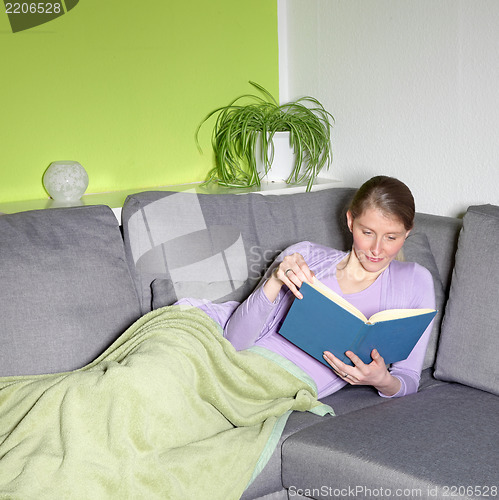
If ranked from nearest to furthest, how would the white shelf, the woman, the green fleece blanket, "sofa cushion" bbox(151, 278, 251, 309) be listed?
the green fleece blanket
the woman
"sofa cushion" bbox(151, 278, 251, 309)
the white shelf

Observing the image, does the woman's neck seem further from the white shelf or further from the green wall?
the green wall

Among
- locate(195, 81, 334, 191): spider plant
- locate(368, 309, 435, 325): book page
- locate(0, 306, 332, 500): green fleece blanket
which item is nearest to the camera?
locate(0, 306, 332, 500): green fleece blanket

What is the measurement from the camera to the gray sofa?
4.93ft

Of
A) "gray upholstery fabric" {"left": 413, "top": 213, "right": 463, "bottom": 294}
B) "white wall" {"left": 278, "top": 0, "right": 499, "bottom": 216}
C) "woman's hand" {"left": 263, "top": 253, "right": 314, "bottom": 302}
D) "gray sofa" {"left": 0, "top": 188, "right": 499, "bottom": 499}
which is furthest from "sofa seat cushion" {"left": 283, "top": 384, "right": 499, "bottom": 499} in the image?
"white wall" {"left": 278, "top": 0, "right": 499, "bottom": 216}

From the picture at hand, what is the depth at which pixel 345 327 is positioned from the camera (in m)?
1.59

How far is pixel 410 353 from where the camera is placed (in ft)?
6.05

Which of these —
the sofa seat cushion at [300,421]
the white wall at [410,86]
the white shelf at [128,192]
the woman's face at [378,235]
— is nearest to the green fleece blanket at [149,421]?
the sofa seat cushion at [300,421]

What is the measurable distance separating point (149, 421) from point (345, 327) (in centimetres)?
52

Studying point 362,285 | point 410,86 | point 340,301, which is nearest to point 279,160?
point 410,86

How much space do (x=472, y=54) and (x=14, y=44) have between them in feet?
5.41

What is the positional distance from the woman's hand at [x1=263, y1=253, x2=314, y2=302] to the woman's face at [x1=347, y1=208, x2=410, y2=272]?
0.19 m

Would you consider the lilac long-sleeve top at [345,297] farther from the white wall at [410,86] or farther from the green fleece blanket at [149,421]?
the white wall at [410,86]

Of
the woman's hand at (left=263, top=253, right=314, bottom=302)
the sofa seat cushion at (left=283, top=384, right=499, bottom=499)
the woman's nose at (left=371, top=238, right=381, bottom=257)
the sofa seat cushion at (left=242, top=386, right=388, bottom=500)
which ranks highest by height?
the woman's nose at (left=371, top=238, right=381, bottom=257)

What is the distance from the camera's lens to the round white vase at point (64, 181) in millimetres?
2445
